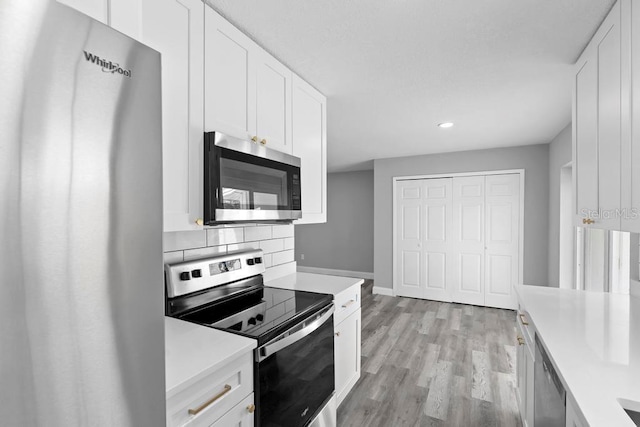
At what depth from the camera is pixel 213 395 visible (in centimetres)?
107

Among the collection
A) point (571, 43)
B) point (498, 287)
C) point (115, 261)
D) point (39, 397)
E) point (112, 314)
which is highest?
point (571, 43)

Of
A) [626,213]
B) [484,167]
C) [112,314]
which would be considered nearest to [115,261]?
[112,314]

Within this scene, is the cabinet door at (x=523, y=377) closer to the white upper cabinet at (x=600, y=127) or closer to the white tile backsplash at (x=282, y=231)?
the white upper cabinet at (x=600, y=127)

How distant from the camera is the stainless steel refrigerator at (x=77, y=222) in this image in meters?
0.50

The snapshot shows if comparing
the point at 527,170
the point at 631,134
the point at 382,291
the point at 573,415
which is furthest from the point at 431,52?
the point at 382,291

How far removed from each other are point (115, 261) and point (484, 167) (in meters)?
4.87

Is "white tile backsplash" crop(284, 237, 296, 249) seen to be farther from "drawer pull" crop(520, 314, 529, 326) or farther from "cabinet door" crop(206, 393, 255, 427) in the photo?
"drawer pull" crop(520, 314, 529, 326)

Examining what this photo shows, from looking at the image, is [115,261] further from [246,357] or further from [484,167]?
[484,167]

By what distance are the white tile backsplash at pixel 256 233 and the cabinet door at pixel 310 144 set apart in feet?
0.98

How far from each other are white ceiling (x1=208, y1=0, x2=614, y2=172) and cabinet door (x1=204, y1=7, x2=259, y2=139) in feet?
0.27

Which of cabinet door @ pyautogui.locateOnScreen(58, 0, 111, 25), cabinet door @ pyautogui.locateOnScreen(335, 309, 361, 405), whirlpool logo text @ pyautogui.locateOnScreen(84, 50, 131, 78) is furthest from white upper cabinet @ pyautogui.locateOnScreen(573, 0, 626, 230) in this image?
cabinet door @ pyautogui.locateOnScreen(58, 0, 111, 25)

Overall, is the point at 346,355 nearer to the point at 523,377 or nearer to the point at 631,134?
the point at 523,377

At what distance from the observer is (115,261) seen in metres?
0.64

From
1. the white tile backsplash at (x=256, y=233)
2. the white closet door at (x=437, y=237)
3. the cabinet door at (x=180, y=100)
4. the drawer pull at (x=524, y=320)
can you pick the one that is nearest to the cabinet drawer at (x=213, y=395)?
the cabinet door at (x=180, y=100)
